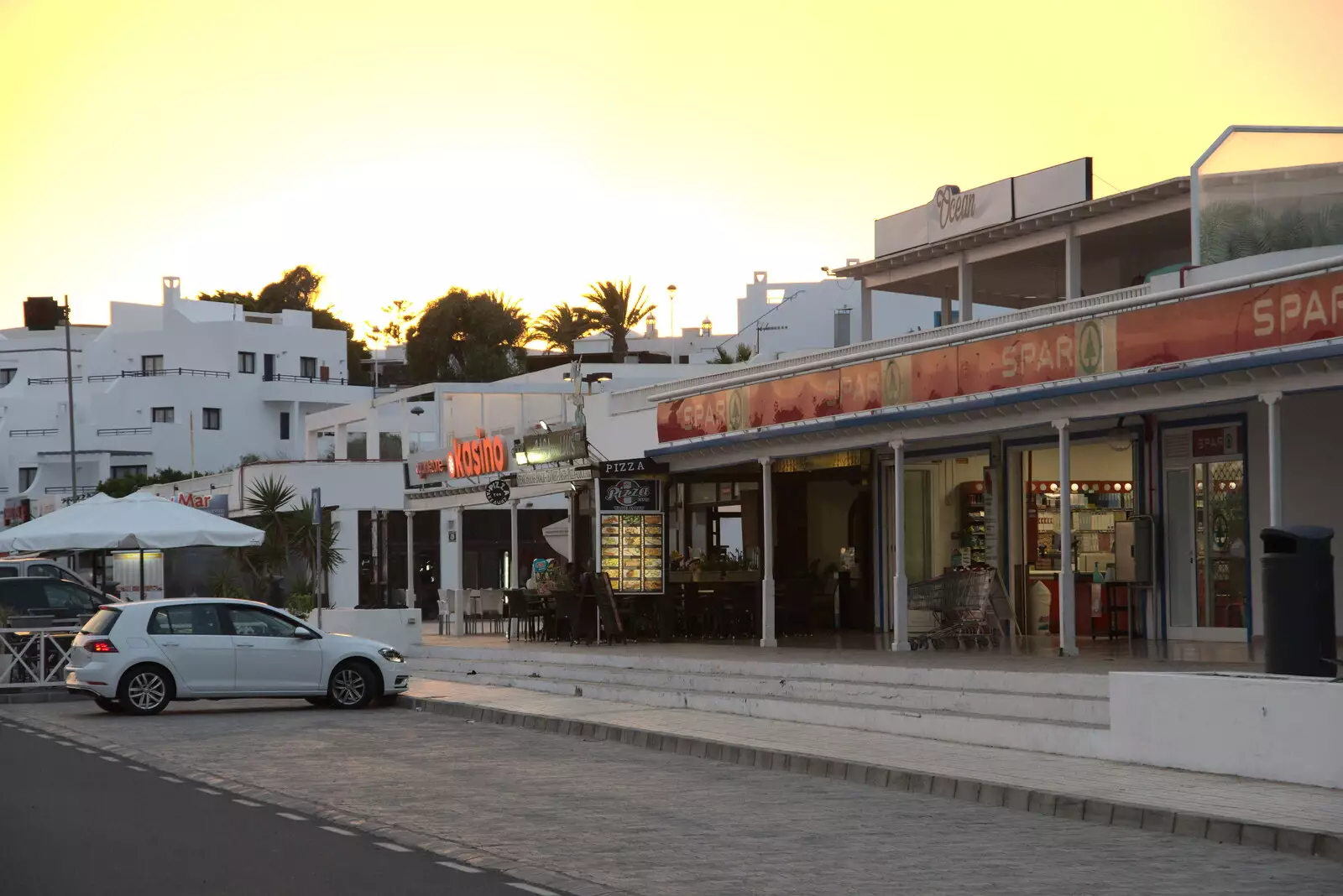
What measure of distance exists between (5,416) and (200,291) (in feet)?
79.2

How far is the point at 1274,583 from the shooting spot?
512 inches

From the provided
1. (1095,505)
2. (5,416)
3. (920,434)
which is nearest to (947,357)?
(920,434)

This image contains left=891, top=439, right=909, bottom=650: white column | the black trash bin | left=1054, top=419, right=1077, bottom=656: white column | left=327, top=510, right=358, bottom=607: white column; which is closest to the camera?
the black trash bin

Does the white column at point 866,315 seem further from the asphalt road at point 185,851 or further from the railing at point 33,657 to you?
the asphalt road at point 185,851

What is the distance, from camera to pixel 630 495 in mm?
26938

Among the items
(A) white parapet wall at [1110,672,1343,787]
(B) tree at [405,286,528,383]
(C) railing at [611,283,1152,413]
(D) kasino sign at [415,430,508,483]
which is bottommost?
(A) white parapet wall at [1110,672,1343,787]

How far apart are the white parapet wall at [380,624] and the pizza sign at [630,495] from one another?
563cm

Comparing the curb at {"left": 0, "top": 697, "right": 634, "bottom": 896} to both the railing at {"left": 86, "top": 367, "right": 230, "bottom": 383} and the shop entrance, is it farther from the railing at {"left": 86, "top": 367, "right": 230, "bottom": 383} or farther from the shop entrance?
the railing at {"left": 86, "top": 367, "right": 230, "bottom": 383}

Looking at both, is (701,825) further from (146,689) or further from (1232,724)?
(146,689)

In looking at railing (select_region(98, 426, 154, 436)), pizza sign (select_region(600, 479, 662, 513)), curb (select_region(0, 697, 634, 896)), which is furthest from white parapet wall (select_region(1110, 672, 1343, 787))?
railing (select_region(98, 426, 154, 436))

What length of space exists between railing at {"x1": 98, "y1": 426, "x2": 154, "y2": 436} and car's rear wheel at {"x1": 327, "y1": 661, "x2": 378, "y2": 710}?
65.6m

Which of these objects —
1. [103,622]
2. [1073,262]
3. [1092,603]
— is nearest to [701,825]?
Result: [103,622]

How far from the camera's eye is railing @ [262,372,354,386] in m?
89.3

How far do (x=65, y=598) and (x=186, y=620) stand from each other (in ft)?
29.9
